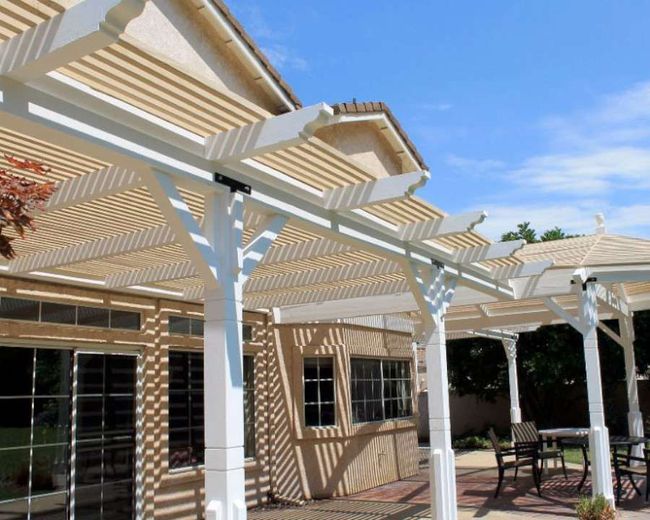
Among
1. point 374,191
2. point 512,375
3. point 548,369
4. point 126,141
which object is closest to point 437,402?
point 374,191

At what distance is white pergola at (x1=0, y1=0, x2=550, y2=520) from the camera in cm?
336

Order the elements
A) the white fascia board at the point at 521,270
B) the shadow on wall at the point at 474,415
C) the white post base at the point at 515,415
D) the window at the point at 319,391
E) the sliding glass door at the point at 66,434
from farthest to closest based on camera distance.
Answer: the shadow on wall at the point at 474,415, the white post base at the point at 515,415, the window at the point at 319,391, the white fascia board at the point at 521,270, the sliding glass door at the point at 66,434

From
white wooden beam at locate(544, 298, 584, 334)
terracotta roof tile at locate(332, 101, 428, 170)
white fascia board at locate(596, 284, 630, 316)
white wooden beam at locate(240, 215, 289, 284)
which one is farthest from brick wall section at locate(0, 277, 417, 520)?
white fascia board at locate(596, 284, 630, 316)

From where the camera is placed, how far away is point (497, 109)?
10.5 metres

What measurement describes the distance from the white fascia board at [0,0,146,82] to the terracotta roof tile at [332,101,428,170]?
8.68 m

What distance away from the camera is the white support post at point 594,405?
9117mm

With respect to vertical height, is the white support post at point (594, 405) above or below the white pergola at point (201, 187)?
below

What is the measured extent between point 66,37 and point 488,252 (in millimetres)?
6066

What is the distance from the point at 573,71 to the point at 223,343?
751 centimetres

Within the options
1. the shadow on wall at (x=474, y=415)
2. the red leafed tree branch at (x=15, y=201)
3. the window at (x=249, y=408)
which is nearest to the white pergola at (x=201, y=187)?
the red leafed tree branch at (x=15, y=201)

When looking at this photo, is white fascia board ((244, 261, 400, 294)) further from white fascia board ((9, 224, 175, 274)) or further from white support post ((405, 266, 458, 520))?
white fascia board ((9, 224, 175, 274))

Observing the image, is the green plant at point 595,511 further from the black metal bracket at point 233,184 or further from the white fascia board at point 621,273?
the black metal bracket at point 233,184

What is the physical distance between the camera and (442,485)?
24.1 ft

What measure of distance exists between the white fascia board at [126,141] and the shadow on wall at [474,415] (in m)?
17.9
